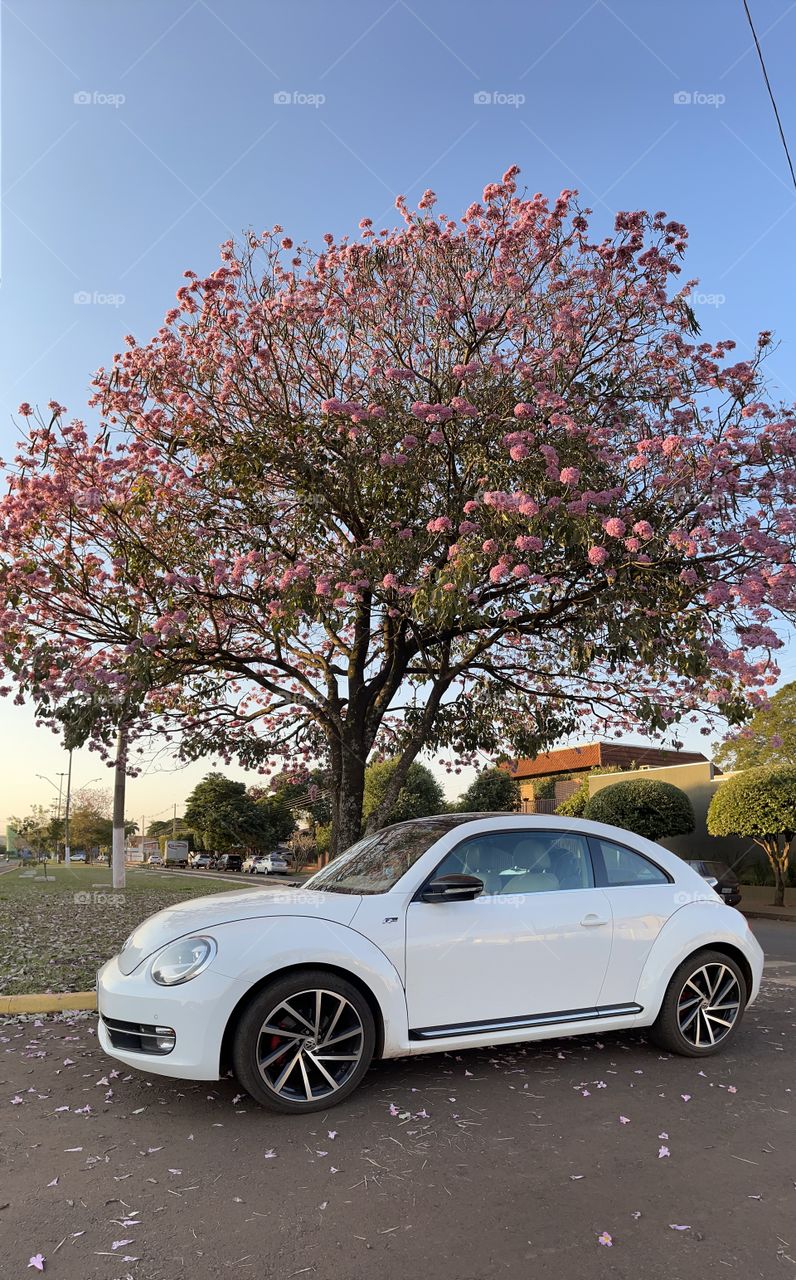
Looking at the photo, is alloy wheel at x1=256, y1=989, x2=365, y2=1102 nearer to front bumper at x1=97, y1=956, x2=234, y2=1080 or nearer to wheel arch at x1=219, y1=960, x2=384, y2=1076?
wheel arch at x1=219, y1=960, x2=384, y2=1076

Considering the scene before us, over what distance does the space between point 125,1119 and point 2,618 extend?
20.5 feet

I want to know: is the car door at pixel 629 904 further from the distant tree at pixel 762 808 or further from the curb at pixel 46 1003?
the distant tree at pixel 762 808

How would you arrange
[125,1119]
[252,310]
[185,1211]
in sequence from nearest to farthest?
1. [185,1211]
2. [125,1119]
3. [252,310]

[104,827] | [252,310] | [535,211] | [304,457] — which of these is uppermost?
[535,211]

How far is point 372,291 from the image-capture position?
9578 mm

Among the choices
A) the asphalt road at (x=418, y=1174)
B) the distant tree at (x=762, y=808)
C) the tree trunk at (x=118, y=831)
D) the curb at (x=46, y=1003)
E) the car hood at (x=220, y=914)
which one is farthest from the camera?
the tree trunk at (x=118, y=831)

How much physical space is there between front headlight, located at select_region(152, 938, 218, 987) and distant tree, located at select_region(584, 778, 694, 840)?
22.7 metres

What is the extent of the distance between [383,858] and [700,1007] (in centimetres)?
225

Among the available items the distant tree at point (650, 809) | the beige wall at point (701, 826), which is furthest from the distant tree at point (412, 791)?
the distant tree at point (650, 809)

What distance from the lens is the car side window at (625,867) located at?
5574 millimetres

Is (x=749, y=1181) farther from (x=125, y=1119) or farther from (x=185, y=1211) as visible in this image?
(x=125, y=1119)

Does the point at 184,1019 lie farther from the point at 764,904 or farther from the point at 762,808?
the point at 764,904

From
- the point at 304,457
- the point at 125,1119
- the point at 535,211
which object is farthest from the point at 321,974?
the point at 535,211

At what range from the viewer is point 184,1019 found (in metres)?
4.26
